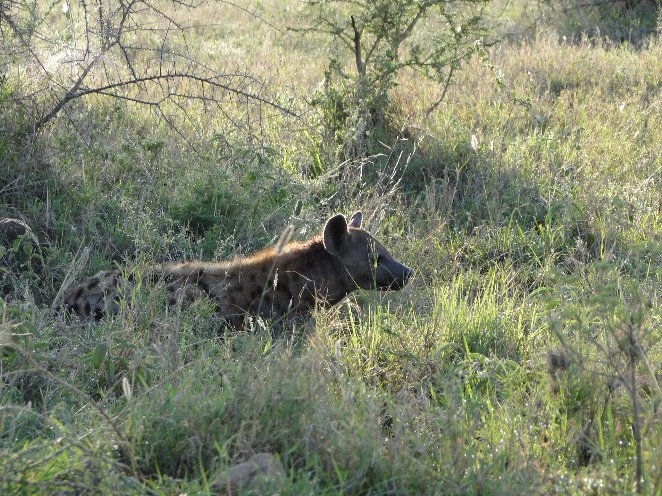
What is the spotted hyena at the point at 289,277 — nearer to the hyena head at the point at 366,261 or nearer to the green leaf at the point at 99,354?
the hyena head at the point at 366,261

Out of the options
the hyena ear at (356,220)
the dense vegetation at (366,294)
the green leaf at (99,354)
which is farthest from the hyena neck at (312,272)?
the green leaf at (99,354)

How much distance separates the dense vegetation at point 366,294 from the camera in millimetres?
3521

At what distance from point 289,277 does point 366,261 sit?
0.50 meters

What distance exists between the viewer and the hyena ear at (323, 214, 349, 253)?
585 centimetres

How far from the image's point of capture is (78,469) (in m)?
3.20

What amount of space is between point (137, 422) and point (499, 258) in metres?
3.71

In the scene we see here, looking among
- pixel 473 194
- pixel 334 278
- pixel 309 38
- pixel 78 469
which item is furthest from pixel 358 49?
pixel 78 469

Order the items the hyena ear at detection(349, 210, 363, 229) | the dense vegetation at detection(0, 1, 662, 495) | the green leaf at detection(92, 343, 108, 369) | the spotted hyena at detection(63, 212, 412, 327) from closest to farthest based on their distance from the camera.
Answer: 1. the dense vegetation at detection(0, 1, 662, 495)
2. the green leaf at detection(92, 343, 108, 369)
3. the spotted hyena at detection(63, 212, 412, 327)
4. the hyena ear at detection(349, 210, 363, 229)

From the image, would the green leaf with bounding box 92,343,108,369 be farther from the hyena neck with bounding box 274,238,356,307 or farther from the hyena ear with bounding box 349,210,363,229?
the hyena ear with bounding box 349,210,363,229

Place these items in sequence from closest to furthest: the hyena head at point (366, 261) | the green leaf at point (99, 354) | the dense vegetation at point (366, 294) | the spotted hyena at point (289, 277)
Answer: the dense vegetation at point (366, 294) → the green leaf at point (99, 354) → the spotted hyena at point (289, 277) → the hyena head at point (366, 261)

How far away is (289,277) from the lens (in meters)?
6.07

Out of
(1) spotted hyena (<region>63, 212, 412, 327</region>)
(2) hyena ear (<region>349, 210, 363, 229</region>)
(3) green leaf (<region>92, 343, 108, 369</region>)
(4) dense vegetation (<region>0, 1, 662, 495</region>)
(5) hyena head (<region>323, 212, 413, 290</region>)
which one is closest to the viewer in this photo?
(4) dense vegetation (<region>0, 1, 662, 495</region>)

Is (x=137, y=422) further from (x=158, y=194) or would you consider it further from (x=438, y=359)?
(x=158, y=194)

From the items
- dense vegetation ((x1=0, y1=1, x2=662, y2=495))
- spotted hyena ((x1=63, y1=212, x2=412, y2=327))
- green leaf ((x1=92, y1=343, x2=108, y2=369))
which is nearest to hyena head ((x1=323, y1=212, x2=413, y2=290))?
spotted hyena ((x1=63, y1=212, x2=412, y2=327))
